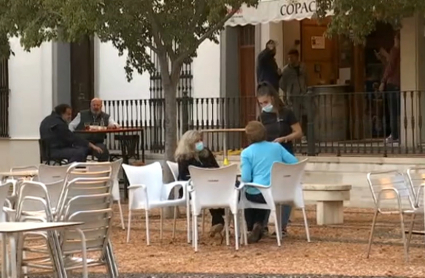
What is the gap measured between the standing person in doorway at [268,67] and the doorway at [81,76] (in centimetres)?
587

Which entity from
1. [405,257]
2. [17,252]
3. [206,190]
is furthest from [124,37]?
[17,252]

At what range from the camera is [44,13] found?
50.7 ft

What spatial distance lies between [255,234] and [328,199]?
199 centimetres

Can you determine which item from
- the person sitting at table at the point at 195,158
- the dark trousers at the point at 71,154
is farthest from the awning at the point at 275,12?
the person sitting at table at the point at 195,158

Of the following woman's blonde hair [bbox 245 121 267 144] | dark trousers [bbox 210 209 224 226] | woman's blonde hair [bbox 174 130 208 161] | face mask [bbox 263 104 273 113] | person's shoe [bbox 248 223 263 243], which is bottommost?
person's shoe [bbox 248 223 263 243]

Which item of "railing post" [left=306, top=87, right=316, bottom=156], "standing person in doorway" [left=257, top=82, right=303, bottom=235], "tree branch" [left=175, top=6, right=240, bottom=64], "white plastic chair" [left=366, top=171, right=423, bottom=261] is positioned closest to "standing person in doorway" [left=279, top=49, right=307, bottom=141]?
"railing post" [left=306, top=87, right=316, bottom=156]

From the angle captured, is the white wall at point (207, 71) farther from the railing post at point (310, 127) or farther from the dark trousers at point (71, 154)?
the dark trousers at point (71, 154)

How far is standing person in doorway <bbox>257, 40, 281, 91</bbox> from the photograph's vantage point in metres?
17.8

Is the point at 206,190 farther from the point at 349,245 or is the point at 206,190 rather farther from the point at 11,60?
the point at 11,60

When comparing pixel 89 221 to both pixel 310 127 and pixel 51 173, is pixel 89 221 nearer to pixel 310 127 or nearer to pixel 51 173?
pixel 51 173

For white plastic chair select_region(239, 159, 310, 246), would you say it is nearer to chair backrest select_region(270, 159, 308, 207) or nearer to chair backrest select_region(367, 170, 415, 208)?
chair backrest select_region(270, 159, 308, 207)

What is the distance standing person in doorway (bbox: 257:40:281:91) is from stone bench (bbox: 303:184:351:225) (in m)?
4.33

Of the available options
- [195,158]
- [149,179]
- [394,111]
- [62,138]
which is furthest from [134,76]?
[195,158]

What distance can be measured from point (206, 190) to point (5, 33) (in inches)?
246
